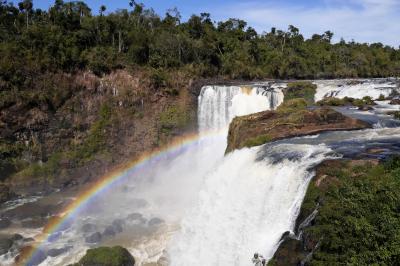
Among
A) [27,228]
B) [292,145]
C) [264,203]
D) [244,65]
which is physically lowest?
[27,228]

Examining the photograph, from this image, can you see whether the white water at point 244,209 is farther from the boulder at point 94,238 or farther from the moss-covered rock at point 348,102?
the moss-covered rock at point 348,102

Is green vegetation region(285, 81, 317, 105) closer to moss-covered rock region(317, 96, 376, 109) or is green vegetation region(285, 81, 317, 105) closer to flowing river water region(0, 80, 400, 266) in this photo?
flowing river water region(0, 80, 400, 266)

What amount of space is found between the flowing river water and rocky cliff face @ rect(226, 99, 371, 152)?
85 cm

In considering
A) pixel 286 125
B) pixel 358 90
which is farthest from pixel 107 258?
pixel 358 90

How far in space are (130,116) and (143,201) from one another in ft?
43.1

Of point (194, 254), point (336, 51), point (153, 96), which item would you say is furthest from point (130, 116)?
point (336, 51)

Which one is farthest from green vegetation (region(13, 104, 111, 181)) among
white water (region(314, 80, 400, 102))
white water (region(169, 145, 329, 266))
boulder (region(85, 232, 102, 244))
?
white water (region(169, 145, 329, 266))

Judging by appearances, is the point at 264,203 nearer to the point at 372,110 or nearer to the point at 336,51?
the point at 372,110

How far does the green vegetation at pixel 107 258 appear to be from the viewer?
19.2m

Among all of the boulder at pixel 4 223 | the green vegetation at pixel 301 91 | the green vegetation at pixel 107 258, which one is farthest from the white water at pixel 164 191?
the boulder at pixel 4 223

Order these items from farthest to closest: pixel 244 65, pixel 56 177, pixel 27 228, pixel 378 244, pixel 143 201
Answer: pixel 244 65
pixel 56 177
pixel 143 201
pixel 27 228
pixel 378 244

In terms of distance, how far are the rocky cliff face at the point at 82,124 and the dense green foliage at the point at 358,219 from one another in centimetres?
2583

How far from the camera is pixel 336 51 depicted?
2608 inches

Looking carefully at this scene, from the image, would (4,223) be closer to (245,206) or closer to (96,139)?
(96,139)
